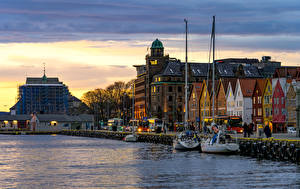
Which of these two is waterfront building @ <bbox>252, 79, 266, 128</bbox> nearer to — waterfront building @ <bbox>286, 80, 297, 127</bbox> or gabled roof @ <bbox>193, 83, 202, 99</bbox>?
waterfront building @ <bbox>286, 80, 297, 127</bbox>

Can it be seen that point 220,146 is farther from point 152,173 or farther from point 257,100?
point 257,100

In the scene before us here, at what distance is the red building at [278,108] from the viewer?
148 metres

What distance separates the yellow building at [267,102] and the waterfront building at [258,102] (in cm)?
135

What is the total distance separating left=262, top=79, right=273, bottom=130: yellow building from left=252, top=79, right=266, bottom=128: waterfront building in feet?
4.44

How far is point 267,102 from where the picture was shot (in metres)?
155

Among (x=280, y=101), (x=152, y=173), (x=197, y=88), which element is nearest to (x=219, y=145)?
(x=152, y=173)

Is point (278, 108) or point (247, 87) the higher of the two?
point (247, 87)

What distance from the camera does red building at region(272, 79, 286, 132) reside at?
148m

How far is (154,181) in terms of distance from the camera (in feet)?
174

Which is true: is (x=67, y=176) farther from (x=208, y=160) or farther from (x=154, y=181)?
(x=208, y=160)

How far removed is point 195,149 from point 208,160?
800 inches

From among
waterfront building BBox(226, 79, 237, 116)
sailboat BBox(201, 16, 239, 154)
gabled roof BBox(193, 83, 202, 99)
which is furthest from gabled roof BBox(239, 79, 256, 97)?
sailboat BBox(201, 16, 239, 154)

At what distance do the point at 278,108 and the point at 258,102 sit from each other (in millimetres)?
10935

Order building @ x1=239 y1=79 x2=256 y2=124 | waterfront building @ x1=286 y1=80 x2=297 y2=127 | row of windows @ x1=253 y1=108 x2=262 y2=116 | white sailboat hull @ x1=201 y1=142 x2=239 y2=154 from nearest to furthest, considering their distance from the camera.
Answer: white sailboat hull @ x1=201 y1=142 x2=239 y2=154, waterfront building @ x1=286 y1=80 x2=297 y2=127, row of windows @ x1=253 y1=108 x2=262 y2=116, building @ x1=239 y1=79 x2=256 y2=124
